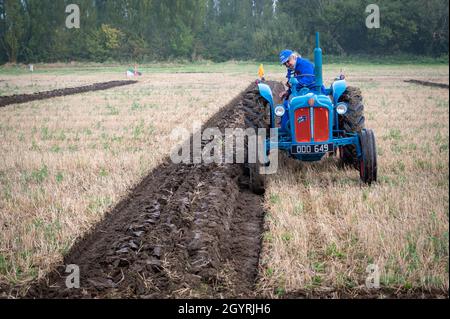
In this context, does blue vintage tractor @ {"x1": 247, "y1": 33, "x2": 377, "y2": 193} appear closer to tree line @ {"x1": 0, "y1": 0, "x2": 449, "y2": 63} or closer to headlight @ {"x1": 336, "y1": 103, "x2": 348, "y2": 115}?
headlight @ {"x1": 336, "y1": 103, "x2": 348, "y2": 115}

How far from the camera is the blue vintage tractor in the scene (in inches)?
312

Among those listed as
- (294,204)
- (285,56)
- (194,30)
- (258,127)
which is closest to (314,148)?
(258,127)

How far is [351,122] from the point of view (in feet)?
28.2

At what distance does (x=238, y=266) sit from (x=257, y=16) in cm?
8258

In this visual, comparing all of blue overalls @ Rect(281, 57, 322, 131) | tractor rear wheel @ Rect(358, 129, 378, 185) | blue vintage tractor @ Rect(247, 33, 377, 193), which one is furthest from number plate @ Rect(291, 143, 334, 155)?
blue overalls @ Rect(281, 57, 322, 131)

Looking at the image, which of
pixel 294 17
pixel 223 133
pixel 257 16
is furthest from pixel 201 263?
pixel 257 16

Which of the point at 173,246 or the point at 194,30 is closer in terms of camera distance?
the point at 173,246

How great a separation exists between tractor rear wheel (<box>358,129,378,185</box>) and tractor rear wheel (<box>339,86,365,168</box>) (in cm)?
58

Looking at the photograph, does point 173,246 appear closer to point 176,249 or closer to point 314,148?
point 176,249

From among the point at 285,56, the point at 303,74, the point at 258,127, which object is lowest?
the point at 258,127

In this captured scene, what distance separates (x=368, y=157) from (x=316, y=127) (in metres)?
0.89

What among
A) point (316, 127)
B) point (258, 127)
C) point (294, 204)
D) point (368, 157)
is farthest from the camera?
point (258, 127)

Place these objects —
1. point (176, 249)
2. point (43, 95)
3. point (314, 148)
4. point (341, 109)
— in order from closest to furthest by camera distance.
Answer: point (176, 249)
point (314, 148)
point (341, 109)
point (43, 95)

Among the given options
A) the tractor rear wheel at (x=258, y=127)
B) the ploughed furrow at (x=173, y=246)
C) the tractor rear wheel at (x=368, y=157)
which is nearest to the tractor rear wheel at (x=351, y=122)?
the tractor rear wheel at (x=368, y=157)
